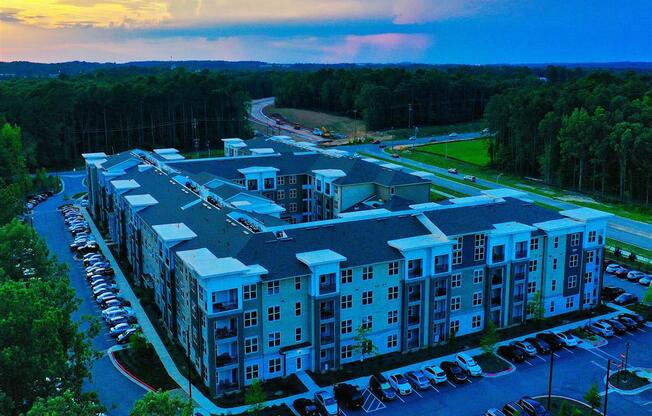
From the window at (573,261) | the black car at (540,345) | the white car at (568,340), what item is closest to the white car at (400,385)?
the black car at (540,345)

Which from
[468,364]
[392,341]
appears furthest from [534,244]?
[392,341]

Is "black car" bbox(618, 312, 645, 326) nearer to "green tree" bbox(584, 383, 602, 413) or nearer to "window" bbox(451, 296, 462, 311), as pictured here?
"window" bbox(451, 296, 462, 311)

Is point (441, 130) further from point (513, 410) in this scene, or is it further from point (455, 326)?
point (513, 410)

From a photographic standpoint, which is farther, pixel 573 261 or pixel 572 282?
pixel 572 282

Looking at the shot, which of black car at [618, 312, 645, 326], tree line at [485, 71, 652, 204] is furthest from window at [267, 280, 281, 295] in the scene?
tree line at [485, 71, 652, 204]

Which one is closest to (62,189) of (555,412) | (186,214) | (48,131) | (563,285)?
(48,131)

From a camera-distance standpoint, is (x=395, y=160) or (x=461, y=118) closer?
(x=395, y=160)

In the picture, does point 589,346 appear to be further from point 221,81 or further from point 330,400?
point 221,81
